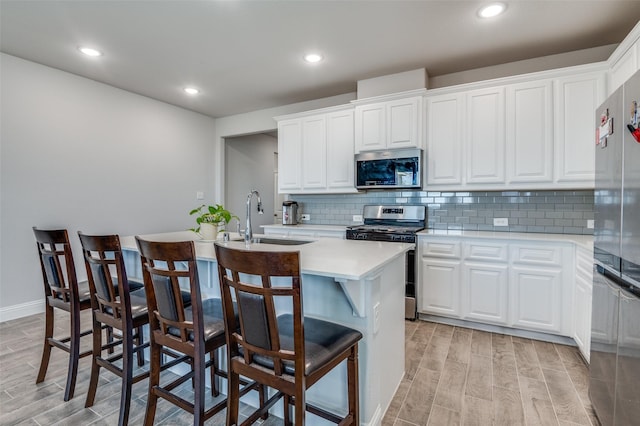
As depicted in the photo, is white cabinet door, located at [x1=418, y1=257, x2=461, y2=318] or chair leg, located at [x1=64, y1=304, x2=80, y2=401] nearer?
chair leg, located at [x1=64, y1=304, x2=80, y2=401]

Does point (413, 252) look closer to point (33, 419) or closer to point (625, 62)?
point (625, 62)


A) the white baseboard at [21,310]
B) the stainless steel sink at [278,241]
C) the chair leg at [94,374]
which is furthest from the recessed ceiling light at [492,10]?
the white baseboard at [21,310]

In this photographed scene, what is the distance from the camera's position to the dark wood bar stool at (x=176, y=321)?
4.47ft

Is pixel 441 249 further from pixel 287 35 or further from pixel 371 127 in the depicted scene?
pixel 287 35

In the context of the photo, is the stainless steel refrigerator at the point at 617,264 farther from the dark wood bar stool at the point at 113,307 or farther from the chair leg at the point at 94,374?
the chair leg at the point at 94,374

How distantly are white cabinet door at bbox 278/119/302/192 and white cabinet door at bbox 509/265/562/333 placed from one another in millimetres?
2772

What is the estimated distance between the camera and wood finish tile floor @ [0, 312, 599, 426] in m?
1.76

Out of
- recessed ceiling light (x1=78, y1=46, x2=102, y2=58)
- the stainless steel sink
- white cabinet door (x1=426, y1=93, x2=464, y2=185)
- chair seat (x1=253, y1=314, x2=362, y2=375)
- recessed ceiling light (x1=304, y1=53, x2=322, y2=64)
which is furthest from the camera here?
white cabinet door (x1=426, y1=93, x2=464, y2=185)

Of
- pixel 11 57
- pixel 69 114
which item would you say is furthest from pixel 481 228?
pixel 11 57

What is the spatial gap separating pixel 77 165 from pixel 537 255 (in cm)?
493

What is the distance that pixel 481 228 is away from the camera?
346cm

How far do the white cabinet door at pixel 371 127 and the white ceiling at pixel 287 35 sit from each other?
404 millimetres

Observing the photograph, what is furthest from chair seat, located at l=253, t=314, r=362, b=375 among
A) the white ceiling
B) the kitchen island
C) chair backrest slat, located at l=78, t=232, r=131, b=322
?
the white ceiling

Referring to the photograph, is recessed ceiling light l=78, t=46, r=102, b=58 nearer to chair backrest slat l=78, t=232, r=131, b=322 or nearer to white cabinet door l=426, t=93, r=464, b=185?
chair backrest slat l=78, t=232, r=131, b=322
